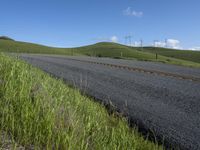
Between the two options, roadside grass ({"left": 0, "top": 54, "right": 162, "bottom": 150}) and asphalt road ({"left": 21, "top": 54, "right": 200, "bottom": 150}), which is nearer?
roadside grass ({"left": 0, "top": 54, "right": 162, "bottom": 150})

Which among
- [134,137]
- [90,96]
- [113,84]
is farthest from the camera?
[113,84]

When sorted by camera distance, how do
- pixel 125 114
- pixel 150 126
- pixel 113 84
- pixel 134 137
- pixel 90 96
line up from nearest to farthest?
pixel 134 137 < pixel 150 126 < pixel 125 114 < pixel 90 96 < pixel 113 84

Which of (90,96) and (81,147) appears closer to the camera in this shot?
(81,147)

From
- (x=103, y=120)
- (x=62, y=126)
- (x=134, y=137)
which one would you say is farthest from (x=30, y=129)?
(x=103, y=120)

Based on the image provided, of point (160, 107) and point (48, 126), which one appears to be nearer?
point (48, 126)

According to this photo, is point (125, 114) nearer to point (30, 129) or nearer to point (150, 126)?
point (150, 126)

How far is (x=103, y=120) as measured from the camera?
650 cm

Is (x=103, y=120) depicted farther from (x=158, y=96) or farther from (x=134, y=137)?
(x=158, y=96)

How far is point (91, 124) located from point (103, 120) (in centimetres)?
85

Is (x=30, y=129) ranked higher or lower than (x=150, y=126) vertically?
higher

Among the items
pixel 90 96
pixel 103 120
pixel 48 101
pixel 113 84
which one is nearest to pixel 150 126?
pixel 103 120

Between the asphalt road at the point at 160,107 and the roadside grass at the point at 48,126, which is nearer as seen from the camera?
the roadside grass at the point at 48,126

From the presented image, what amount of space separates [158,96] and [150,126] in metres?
3.18

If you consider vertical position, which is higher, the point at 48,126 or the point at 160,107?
→ the point at 48,126
